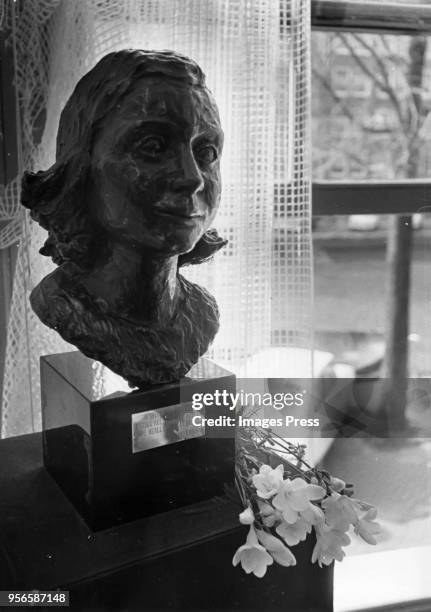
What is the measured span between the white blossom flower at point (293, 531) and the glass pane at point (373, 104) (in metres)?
0.64

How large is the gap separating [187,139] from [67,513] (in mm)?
483

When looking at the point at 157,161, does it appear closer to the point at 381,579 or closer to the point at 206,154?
the point at 206,154

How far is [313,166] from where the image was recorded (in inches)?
48.1

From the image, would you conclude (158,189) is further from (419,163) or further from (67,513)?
(419,163)

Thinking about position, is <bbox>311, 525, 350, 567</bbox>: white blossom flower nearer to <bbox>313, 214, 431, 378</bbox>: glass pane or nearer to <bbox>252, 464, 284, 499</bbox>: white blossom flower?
<bbox>252, 464, 284, 499</bbox>: white blossom flower

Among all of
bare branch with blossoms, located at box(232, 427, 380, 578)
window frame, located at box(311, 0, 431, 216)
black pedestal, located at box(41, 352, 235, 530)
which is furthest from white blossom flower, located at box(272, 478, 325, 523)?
window frame, located at box(311, 0, 431, 216)

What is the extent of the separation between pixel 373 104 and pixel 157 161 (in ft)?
1.88

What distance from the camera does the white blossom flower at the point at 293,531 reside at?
785mm

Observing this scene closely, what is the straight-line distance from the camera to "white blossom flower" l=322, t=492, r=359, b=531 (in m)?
0.82

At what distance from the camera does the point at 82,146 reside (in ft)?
2.62

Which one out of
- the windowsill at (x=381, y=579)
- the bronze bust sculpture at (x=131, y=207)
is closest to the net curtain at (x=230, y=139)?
the bronze bust sculpture at (x=131, y=207)

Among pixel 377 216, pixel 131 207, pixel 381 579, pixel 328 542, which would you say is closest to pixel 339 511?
pixel 328 542

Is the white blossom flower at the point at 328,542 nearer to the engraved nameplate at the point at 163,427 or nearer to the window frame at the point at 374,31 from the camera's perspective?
the engraved nameplate at the point at 163,427

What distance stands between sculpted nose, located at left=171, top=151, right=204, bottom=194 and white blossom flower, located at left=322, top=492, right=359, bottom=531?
0.41m
